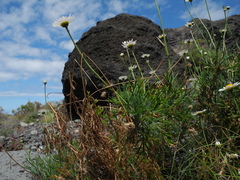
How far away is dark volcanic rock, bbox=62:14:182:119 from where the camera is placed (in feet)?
15.9

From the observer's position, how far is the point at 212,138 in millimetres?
2068

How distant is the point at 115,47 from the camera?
201 inches

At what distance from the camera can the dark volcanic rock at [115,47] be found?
4.86 metres

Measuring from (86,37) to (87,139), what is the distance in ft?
15.6

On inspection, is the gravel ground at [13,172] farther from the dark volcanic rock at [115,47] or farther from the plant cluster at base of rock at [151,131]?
the dark volcanic rock at [115,47]

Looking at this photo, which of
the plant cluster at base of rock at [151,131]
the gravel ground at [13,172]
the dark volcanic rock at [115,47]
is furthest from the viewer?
the dark volcanic rock at [115,47]

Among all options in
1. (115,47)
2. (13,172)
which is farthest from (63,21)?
(115,47)

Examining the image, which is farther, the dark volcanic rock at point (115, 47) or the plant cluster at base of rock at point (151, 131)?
the dark volcanic rock at point (115, 47)

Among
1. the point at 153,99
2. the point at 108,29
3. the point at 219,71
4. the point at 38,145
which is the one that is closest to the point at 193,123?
the point at 219,71

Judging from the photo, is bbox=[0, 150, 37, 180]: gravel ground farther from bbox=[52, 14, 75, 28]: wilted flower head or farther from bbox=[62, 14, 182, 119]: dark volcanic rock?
bbox=[62, 14, 182, 119]: dark volcanic rock

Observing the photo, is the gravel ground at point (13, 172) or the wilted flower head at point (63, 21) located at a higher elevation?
the wilted flower head at point (63, 21)

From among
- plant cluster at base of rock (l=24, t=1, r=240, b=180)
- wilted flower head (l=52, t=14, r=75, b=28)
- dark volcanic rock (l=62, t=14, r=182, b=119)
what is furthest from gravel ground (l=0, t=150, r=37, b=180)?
dark volcanic rock (l=62, t=14, r=182, b=119)

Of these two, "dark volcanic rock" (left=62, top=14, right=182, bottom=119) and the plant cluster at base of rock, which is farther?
"dark volcanic rock" (left=62, top=14, right=182, bottom=119)

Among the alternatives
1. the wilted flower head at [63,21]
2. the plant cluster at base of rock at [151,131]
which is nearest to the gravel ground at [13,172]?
the plant cluster at base of rock at [151,131]
